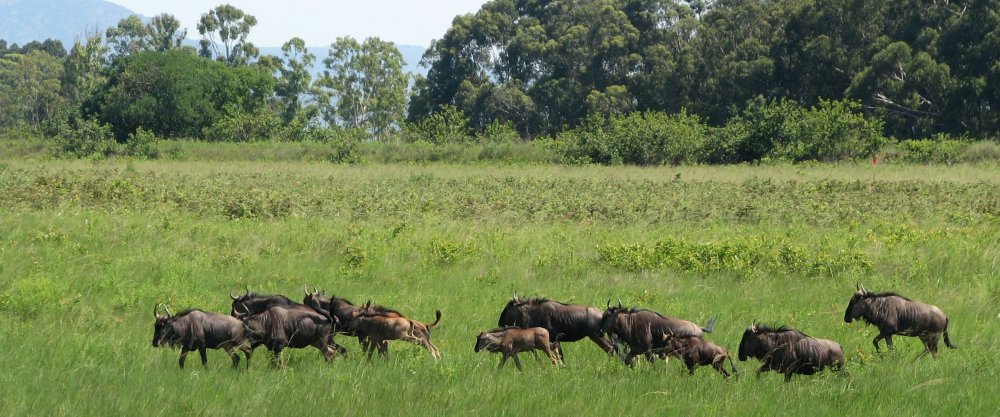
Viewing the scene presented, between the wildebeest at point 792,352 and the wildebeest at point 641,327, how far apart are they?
0.47 m

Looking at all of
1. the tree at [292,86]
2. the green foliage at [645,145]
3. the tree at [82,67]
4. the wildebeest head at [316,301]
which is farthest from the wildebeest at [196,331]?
the tree at [82,67]

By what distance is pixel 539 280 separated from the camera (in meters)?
13.5

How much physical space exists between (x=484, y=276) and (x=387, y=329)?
481 cm

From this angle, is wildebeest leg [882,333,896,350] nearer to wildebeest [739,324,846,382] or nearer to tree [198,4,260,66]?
wildebeest [739,324,846,382]

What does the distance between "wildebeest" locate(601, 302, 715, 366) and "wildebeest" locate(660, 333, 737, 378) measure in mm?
209

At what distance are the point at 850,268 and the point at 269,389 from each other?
8627 mm

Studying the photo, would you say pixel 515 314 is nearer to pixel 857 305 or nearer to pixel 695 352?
pixel 695 352

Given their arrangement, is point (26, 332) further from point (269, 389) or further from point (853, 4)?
point (853, 4)

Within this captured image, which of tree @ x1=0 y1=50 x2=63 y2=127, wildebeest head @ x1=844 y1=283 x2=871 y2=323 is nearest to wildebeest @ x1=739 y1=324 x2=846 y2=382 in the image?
wildebeest head @ x1=844 y1=283 x2=871 y2=323

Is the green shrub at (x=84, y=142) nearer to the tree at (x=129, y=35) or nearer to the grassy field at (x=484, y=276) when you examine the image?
the grassy field at (x=484, y=276)

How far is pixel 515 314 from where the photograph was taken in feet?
31.0

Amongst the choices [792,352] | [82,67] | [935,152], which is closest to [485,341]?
[792,352]

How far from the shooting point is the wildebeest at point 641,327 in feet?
28.4

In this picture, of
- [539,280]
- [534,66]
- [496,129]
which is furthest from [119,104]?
[539,280]
